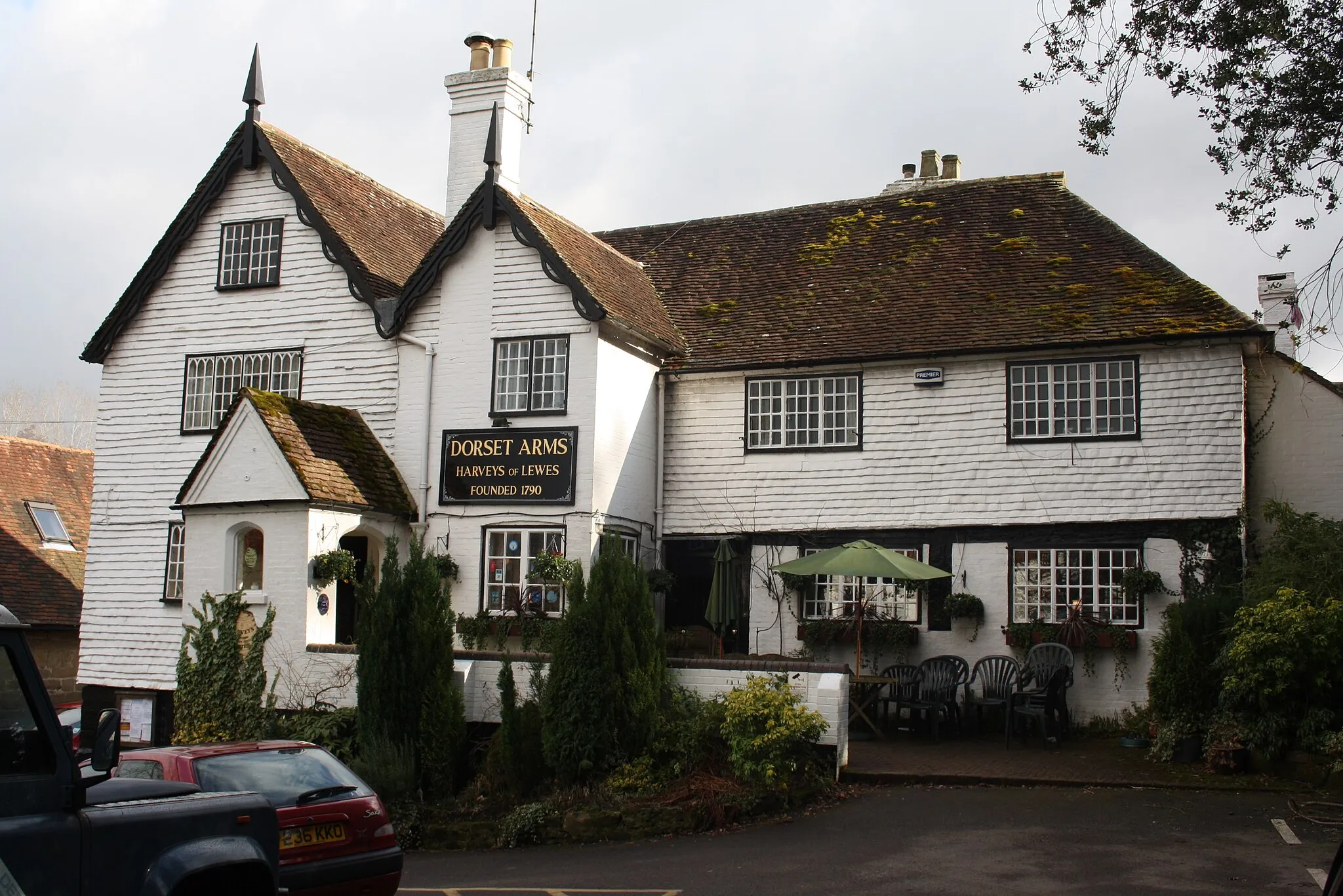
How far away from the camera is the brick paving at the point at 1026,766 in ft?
47.4

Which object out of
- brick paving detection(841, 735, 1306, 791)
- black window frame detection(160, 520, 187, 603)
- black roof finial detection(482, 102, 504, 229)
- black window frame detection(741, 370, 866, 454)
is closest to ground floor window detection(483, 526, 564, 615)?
black window frame detection(741, 370, 866, 454)

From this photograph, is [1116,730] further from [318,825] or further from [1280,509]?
[318,825]

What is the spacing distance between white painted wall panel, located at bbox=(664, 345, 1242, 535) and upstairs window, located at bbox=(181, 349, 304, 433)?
6.64 metres

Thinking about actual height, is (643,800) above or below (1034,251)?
below

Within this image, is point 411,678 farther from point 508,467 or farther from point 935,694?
point 935,694

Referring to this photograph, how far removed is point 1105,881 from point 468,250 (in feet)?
45.6

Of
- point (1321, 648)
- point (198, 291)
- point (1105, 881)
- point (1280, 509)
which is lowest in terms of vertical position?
point (1105, 881)

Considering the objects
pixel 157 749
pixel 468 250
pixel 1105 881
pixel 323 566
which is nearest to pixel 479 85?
pixel 468 250

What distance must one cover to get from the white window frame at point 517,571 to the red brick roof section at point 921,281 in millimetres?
3647

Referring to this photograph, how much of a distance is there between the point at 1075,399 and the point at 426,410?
9983 mm

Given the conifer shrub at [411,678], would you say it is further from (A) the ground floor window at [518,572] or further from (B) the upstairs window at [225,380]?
(B) the upstairs window at [225,380]

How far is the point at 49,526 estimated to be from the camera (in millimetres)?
29844

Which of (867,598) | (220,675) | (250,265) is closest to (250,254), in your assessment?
(250,265)

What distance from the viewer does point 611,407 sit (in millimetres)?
19625
